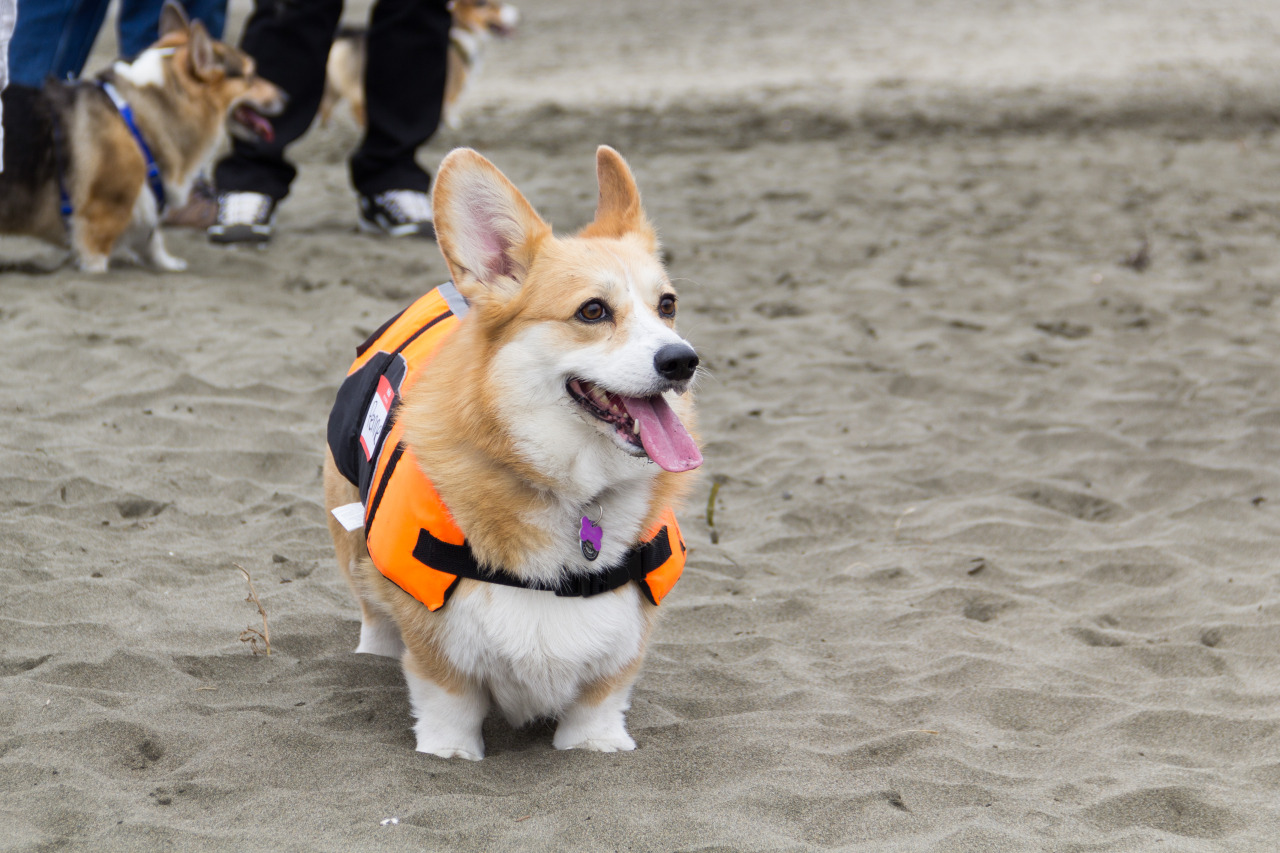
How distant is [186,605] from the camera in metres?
3.17

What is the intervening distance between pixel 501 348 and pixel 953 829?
1314 mm

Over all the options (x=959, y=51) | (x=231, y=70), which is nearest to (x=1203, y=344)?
(x=231, y=70)

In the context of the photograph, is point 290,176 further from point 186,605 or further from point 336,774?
point 336,774

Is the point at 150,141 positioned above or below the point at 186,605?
above

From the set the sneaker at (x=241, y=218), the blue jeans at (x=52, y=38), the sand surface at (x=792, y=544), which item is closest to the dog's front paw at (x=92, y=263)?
the sand surface at (x=792, y=544)

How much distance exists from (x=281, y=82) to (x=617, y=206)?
14.4 feet

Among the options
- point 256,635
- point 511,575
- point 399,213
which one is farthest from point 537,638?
point 399,213

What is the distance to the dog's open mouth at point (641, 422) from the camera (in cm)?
241

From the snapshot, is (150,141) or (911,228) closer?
(150,141)

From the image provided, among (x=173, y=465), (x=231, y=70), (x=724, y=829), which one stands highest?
(x=231, y=70)

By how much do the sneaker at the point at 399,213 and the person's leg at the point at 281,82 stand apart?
1.58 feet

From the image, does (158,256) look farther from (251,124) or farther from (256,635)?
(256,635)

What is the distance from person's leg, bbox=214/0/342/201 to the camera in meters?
6.43

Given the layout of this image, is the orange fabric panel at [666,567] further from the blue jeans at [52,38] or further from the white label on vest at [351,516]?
the blue jeans at [52,38]
